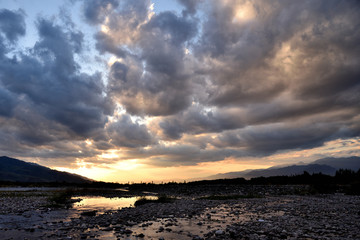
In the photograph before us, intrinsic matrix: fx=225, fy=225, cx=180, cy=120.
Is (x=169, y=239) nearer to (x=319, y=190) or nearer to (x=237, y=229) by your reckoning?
(x=237, y=229)

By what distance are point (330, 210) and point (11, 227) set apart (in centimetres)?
2252

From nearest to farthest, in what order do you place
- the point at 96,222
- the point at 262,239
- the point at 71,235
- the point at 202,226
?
the point at 262,239, the point at 71,235, the point at 202,226, the point at 96,222

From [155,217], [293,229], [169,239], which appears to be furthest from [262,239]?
[155,217]

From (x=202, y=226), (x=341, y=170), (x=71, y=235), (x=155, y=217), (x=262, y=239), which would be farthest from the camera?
(x=341, y=170)

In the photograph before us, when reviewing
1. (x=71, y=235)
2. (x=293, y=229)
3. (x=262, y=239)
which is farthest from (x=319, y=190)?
(x=71, y=235)

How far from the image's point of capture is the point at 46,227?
1391cm

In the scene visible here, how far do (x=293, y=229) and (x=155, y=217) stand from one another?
9.38m

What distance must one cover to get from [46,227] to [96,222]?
2911 millimetres

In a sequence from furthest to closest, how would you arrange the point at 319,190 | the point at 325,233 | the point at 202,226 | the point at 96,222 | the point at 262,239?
1. the point at 319,190
2. the point at 96,222
3. the point at 202,226
4. the point at 325,233
5. the point at 262,239

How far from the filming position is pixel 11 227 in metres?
14.0

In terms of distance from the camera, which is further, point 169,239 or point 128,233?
point 128,233

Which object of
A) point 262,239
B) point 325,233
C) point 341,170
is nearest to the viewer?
point 262,239

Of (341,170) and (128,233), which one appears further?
(341,170)

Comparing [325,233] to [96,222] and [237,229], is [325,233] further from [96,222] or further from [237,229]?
[96,222]
